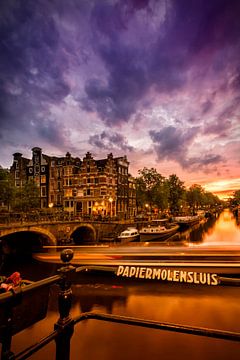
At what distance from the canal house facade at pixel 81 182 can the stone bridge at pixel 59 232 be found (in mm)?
7572

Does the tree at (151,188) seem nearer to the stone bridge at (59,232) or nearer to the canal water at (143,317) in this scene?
the stone bridge at (59,232)

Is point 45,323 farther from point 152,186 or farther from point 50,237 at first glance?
point 152,186

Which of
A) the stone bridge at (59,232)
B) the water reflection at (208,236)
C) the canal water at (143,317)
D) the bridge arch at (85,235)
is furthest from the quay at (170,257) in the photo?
the bridge arch at (85,235)

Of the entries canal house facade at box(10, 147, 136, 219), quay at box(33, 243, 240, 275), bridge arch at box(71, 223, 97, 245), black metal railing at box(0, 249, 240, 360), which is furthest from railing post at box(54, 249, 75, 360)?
canal house facade at box(10, 147, 136, 219)

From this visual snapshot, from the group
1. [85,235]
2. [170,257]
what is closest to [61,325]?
[170,257]

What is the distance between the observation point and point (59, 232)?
2969 centimetres

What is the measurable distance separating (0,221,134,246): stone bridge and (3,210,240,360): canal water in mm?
10237

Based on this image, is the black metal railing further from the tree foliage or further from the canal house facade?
the tree foliage

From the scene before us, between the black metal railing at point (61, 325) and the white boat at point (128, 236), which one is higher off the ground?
the black metal railing at point (61, 325)

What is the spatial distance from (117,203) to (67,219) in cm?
1769

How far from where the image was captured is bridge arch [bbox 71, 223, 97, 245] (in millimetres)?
36156

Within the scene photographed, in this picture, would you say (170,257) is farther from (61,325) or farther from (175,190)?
(175,190)

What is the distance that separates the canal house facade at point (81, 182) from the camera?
4741cm

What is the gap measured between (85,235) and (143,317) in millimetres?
28723
